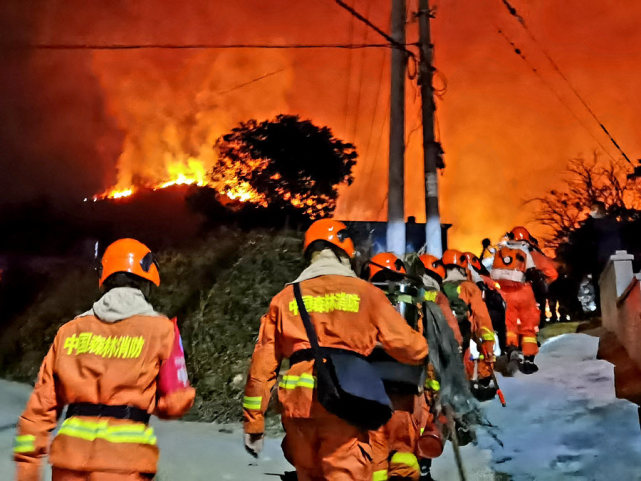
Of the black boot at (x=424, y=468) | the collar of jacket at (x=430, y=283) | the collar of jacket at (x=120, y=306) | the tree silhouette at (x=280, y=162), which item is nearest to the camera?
the collar of jacket at (x=120, y=306)

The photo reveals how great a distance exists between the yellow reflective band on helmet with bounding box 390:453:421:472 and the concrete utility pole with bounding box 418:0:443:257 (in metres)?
7.34

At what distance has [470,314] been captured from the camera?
25.0ft

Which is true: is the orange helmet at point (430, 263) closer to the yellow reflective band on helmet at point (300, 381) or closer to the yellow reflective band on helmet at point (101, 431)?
the yellow reflective band on helmet at point (300, 381)

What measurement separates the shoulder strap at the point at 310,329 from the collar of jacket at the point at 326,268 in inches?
5.6

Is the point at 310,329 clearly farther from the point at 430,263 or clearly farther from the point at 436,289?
the point at 430,263

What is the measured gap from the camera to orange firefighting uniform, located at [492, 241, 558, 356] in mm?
9219

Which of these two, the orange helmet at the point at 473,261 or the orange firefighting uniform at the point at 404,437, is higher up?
the orange helmet at the point at 473,261

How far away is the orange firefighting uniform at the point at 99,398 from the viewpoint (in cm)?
282

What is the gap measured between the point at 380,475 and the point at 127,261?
1947 millimetres

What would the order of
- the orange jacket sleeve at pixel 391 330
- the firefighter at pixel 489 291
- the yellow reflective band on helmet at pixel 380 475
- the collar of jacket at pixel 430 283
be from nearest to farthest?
the orange jacket sleeve at pixel 391 330, the yellow reflective band on helmet at pixel 380 475, the collar of jacket at pixel 430 283, the firefighter at pixel 489 291

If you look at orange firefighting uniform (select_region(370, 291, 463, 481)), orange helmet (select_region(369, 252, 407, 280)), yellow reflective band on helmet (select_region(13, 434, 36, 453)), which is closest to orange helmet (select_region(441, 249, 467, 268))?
orange helmet (select_region(369, 252, 407, 280))

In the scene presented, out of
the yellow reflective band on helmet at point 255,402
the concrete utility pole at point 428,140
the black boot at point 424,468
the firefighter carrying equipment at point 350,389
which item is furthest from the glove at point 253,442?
the concrete utility pole at point 428,140

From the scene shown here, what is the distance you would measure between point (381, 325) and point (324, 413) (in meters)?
A: 0.55

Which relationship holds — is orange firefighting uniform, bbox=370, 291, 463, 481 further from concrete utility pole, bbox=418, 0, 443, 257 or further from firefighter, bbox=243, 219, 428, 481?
concrete utility pole, bbox=418, 0, 443, 257
